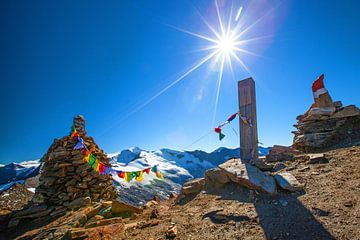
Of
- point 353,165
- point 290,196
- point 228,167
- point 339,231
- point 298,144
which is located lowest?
point 339,231

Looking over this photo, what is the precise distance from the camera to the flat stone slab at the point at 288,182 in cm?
474

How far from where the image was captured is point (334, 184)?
457 cm

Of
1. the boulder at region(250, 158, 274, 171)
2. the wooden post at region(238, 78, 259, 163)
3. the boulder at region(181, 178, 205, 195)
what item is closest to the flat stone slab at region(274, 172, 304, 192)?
the boulder at region(250, 158, 274, 171)

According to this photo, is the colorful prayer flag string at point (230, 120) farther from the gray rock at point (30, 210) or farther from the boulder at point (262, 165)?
the gray rock at point (30, 210)

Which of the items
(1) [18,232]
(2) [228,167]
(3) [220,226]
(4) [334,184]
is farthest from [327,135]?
(1) [18,232]

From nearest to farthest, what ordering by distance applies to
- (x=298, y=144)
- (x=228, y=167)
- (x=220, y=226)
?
(x=220, y=226)
(x=228, y=167)
(x=298, y=144)

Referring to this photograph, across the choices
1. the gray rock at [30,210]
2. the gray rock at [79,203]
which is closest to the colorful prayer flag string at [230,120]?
the gray rock at [79,203]

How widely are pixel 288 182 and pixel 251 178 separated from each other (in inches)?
37.8

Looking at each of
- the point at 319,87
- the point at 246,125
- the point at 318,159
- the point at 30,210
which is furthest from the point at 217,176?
the point at 30,210

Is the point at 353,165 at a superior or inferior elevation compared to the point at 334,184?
superior

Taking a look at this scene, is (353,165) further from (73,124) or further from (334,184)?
(73,124)

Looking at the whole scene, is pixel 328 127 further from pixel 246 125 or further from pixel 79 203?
pixel 79 203

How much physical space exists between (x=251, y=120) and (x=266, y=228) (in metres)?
4.64

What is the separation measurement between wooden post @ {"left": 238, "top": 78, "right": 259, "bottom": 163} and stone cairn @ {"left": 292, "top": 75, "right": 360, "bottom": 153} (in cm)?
392
